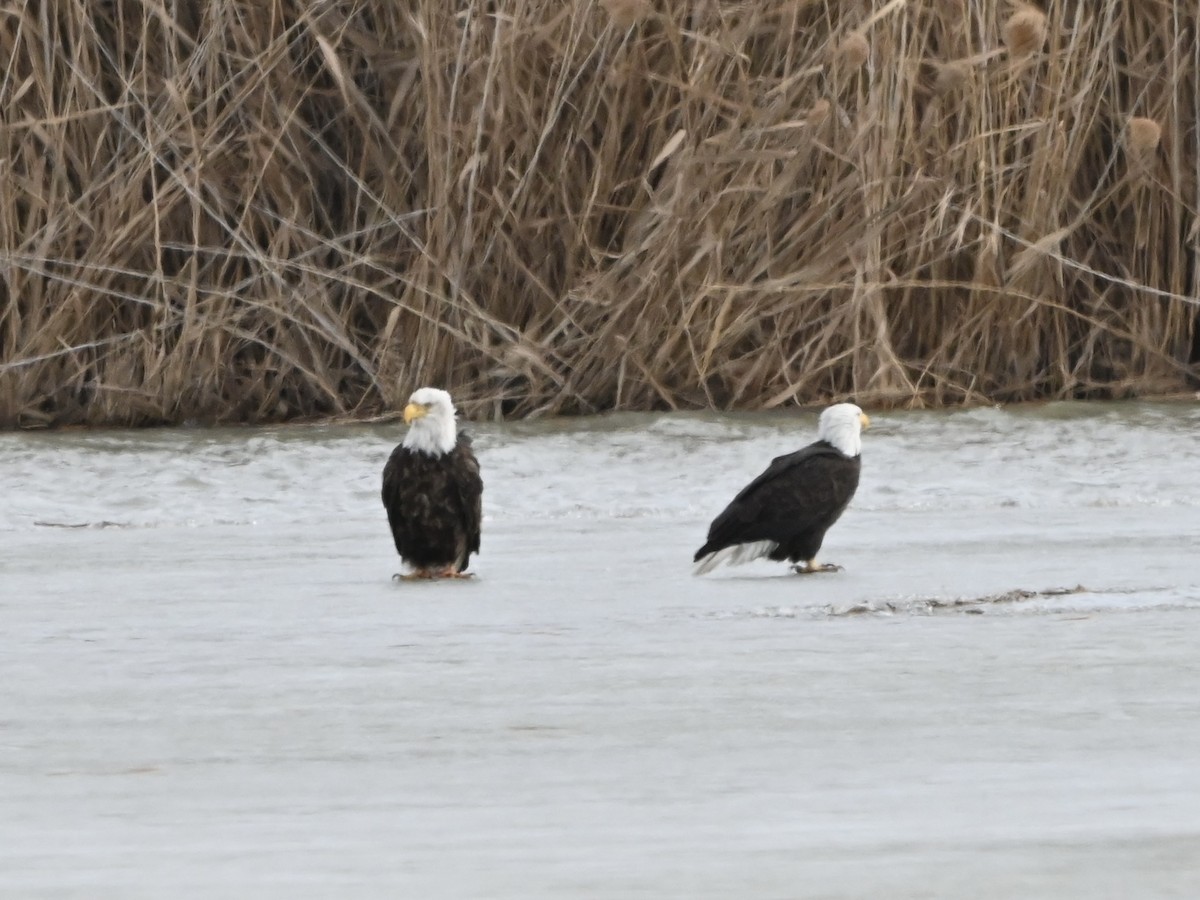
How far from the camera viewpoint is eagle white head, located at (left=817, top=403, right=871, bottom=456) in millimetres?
5680

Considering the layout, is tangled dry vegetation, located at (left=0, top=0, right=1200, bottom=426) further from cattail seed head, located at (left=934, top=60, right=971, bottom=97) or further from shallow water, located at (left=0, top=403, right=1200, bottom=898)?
shallow water, located at (left=0, top=403, right=1200, bottom=898)

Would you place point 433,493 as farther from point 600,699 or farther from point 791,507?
point 600,699

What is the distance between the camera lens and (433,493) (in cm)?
554

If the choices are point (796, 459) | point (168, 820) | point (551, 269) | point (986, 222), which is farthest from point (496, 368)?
point (168, 820)

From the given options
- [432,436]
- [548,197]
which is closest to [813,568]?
[432,436]

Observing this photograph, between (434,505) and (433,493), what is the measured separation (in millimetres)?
33

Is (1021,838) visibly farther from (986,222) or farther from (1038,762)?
(986,222)

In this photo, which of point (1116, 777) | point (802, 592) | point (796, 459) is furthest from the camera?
point (796, 459)

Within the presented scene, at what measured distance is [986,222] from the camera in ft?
26.0

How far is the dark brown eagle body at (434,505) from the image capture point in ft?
17.9

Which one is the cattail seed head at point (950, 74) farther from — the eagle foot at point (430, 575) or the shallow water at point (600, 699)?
the eagle foot at point (430, 575)

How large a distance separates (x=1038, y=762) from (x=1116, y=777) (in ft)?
0.41

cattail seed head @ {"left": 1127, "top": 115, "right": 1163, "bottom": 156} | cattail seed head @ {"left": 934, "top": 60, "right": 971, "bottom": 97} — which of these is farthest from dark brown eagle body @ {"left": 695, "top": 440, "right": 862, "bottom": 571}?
cattail seed head @ {"left": 1127, "top": 115, "right": 1163, "bottom": 156}

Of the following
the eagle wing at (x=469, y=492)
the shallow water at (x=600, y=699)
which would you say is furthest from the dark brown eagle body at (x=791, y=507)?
the eagle wing at (x=469, y=492)
